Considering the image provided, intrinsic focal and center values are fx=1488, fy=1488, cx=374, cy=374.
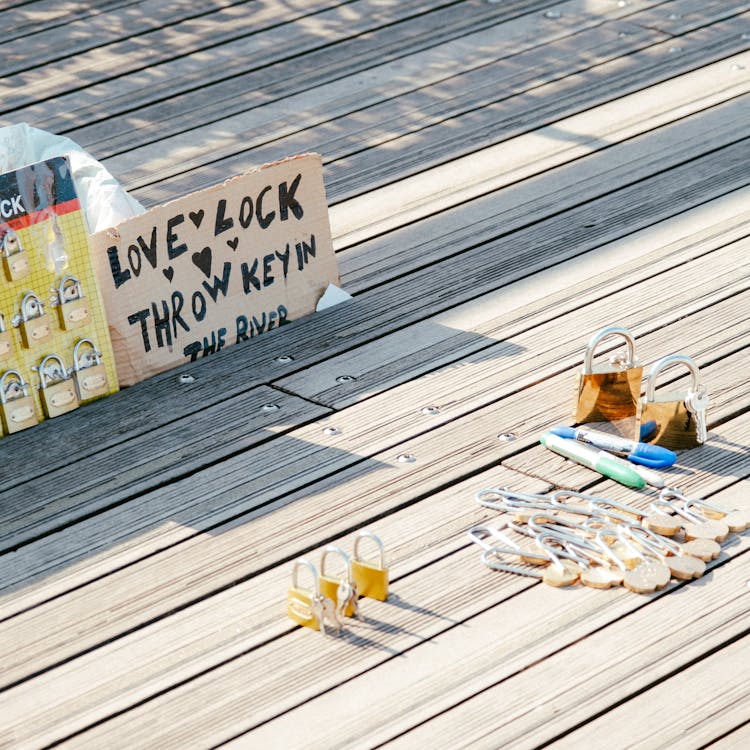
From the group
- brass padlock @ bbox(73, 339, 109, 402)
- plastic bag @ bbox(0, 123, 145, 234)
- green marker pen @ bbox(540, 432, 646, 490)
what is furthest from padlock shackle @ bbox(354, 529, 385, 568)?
plastic bag @ bbox(0, 123, 145, 234)

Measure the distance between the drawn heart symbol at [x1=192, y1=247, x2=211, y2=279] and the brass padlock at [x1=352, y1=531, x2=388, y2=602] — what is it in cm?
93

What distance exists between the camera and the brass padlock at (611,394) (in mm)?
2816

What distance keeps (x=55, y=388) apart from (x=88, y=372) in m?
0.08

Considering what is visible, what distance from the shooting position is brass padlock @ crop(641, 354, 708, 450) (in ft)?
8.93

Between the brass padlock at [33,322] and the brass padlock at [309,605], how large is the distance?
2.80 feet

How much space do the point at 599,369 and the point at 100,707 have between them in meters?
1.17

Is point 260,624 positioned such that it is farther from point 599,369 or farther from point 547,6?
point 547,6

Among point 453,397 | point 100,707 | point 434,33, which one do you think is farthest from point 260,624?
point 434,33

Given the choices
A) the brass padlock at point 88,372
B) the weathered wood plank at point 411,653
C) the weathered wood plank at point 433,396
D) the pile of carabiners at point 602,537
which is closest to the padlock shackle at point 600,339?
the weathered wood plank at point 433,396

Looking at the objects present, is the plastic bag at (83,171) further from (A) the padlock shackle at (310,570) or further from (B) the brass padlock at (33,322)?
(A) the padlock shackle at (310,570)

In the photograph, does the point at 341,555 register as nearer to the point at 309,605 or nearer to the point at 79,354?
the point at 309,605

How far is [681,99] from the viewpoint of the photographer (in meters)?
4.26

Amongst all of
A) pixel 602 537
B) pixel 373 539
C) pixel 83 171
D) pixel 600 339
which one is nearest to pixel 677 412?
pixel 600 339

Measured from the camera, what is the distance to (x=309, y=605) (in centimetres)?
231
